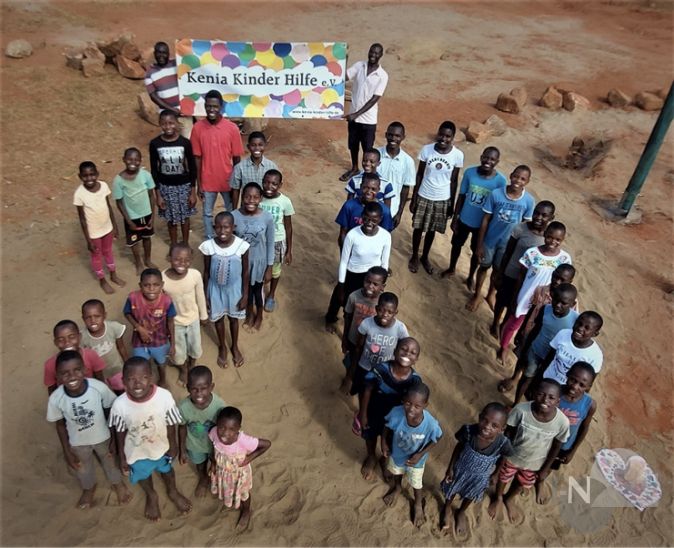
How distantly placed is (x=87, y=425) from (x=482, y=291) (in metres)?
4.45

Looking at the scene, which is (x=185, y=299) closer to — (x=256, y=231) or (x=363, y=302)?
(x=256, y=231)

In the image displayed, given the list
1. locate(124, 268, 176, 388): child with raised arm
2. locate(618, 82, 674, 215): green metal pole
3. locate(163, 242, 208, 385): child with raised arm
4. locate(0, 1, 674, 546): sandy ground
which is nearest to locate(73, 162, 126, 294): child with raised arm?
locate(0, 1, 674, 546): sandy ground

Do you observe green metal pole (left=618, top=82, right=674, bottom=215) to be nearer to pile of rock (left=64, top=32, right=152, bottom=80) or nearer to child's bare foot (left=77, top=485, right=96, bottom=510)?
child's bare foot (left=77, top=485, right=96, bottom=510)

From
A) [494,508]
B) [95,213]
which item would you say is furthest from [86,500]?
[494,508]

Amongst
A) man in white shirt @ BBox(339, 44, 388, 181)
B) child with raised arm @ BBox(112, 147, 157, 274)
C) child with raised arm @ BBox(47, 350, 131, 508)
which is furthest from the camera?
man in white shirt @ BBox(339, 44, 388, 181)

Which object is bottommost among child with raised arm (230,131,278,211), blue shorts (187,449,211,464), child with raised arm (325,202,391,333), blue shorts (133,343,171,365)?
blue shorts (187,449,211,464)

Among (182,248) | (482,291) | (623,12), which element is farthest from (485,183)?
(623,12)

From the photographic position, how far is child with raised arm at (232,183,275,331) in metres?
4.56

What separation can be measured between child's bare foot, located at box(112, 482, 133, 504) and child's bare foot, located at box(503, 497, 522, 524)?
285 cm

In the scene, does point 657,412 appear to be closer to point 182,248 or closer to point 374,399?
point 374,399

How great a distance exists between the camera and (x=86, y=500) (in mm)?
3777

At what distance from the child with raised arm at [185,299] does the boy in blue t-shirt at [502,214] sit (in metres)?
2.82

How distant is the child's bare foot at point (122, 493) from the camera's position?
3.84 m

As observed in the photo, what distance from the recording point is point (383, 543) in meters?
3.81
